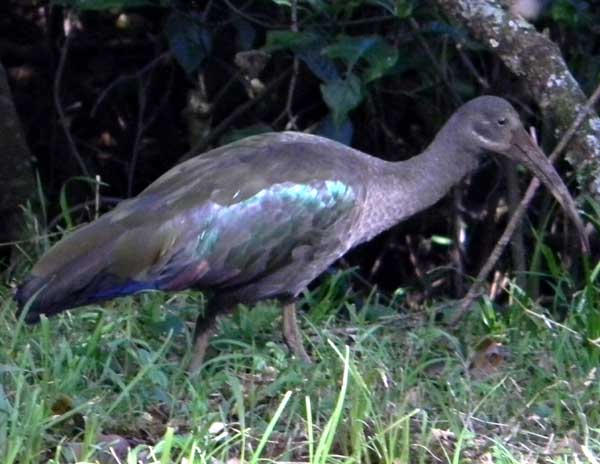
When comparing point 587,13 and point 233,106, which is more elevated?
point 587,13

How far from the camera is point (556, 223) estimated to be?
25.3 feet

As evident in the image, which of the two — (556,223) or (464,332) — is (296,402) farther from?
(556,223)

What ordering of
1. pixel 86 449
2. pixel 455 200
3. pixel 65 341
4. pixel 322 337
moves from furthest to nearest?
pixel 455 200 → pixel 322 337 → pixel 65 341 → pixel 86 449

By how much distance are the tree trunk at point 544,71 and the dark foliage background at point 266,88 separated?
453 millimetres

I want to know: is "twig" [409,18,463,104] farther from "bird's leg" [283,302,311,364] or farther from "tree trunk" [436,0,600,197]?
"bird's leg" [283,302,311,364]

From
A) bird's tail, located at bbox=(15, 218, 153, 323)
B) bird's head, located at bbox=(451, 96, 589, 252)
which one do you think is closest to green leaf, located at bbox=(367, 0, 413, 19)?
bird's head, located at bbox=(451, 96, 589, 252)

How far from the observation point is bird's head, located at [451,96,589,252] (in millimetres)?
6062

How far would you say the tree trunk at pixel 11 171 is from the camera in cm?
698

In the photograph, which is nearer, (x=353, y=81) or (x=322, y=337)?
(x=322, y=337)

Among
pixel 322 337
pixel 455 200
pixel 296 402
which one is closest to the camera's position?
pixel 296 402

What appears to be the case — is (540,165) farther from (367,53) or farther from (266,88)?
(266,88)

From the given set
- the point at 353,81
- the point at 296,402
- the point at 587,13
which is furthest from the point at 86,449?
the point at 587,13

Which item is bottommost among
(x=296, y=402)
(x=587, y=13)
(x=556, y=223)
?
(x=556, y=223)

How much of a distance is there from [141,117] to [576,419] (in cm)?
365
